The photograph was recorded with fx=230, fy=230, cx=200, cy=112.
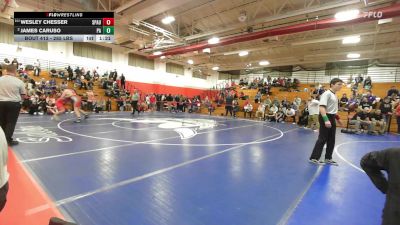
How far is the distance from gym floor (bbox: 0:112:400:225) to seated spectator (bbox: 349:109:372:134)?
5.88 metres

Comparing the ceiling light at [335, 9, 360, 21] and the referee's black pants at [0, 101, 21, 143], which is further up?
the ceiling light at [335, 9, 360, 21]

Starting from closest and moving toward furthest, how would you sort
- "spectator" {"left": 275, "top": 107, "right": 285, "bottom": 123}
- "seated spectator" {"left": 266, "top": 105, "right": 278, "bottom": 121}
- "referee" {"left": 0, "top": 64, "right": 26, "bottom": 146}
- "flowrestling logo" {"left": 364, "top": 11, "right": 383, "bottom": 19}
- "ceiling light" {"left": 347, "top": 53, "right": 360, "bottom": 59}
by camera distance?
"referee" {"left": 0, "top": 64, "right": 26, "bottom": 146} → "flowrestling logo" {"left": 364, "top": 11, "right": 383, "bottom": 19} → "spectator" {"left": 275, "top": 107, "right": 285, "bottom": 123} → "seated spectator" {"left": 266, "top": 105, "right": 278, "bottom": 121} → "ceiling light" {"left": 347, "top": 53, "right": 360, "bottom": 59}

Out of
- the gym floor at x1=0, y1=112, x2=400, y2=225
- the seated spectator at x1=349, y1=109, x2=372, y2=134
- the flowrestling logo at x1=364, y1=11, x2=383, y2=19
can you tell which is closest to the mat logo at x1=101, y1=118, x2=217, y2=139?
the gym floor at x1=0, y1=112, x2=400, y2=225

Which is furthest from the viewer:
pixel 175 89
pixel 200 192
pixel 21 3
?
pixel 175 89

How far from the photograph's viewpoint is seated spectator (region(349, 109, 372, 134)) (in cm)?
962

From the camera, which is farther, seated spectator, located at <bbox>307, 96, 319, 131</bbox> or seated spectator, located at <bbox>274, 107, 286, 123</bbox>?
seated spectator, located at <bbox>274, 107, 286, 123</bbox>

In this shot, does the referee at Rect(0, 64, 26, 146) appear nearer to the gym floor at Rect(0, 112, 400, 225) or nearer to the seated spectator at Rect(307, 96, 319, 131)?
the gym floor at Rect(0, 112, 400, 225)

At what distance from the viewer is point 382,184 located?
1527 mm

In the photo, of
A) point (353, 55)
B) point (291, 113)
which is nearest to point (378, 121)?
point (291, 113)

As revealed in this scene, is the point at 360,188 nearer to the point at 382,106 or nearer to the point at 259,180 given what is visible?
the point at 259,180

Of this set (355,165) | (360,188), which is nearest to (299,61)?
(355,165)

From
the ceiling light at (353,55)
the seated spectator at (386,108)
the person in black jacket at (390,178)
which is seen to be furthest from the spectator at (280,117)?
the person in black jacket at (390,178)

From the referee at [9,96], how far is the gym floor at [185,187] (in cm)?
53

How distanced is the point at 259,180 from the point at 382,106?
10.8 meters
